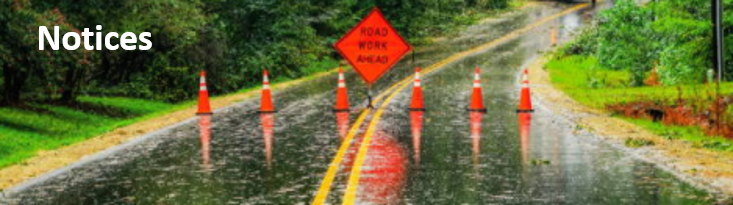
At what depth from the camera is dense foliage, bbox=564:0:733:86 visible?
97.1 feet

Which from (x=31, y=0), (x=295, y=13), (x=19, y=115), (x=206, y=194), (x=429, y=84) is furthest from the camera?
(x=295, y=13)

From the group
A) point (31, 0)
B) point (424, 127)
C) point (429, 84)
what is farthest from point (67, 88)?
point (424, 127)

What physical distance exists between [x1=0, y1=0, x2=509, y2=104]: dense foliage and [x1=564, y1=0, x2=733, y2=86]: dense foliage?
467 inches

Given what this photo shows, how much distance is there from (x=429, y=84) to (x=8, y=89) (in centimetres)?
1131

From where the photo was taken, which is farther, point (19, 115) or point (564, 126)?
point (19, 115)

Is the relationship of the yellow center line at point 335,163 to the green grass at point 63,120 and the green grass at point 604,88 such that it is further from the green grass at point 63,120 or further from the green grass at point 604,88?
the green grass at point 604,88

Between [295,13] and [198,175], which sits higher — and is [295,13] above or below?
above

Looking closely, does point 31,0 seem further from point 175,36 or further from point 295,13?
point 295,13

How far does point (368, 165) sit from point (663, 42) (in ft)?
69.4

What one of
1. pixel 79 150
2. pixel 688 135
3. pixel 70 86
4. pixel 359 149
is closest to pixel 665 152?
pixel 688 135

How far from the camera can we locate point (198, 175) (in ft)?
38.5

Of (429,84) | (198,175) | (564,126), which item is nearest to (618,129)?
(564,126)

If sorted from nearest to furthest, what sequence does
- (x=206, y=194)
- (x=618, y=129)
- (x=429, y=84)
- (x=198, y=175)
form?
(x=206, y=194) → (x=198, y=175) → (x=618, y=129) → (x=429, y=84)

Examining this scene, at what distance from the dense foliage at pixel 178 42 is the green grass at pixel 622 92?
30.0 feet
